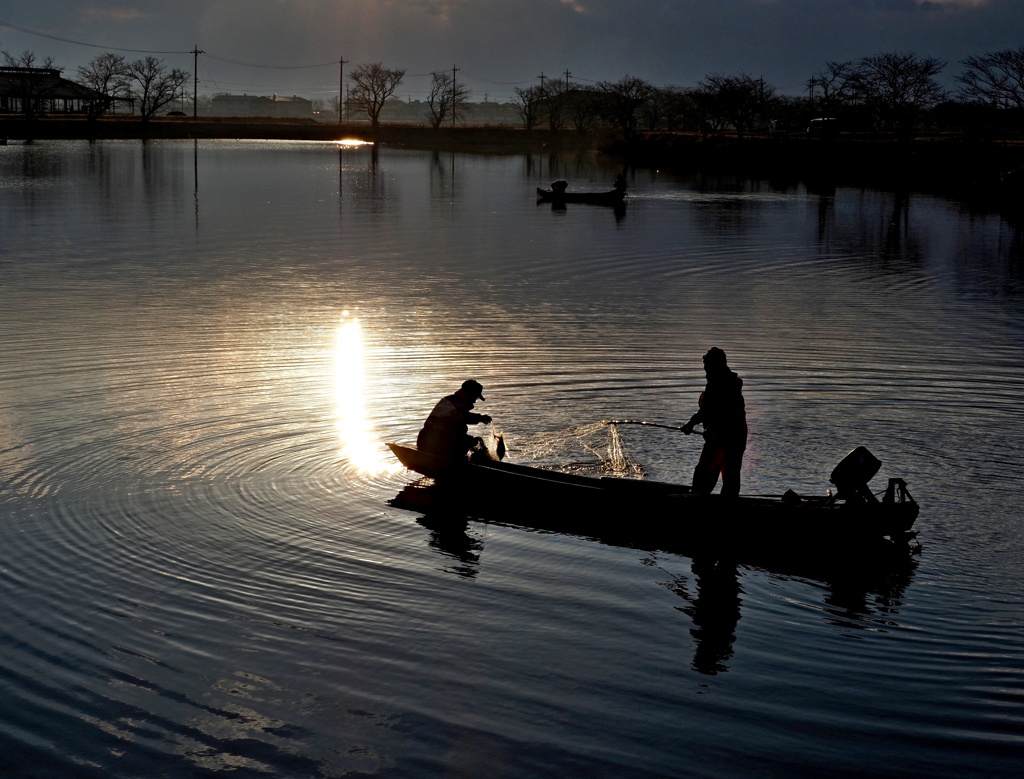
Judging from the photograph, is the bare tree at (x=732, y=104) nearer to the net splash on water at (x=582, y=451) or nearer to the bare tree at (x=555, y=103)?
the bare tree at (x=555, y=103)

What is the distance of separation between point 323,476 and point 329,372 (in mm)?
5238

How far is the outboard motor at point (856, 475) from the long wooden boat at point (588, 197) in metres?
45.3

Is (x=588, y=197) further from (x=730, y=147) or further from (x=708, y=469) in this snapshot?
(x=730, y=147)

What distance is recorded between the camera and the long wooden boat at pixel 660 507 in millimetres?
11297

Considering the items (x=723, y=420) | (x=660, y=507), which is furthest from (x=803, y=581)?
(x=723, y=420)

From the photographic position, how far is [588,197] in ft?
186

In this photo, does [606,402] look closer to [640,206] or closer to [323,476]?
[323,476]

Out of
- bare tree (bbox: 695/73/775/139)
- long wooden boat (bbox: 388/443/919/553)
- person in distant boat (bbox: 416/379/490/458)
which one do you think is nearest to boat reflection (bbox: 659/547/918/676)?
long wooden boat (bbox: 388/443/919/553)

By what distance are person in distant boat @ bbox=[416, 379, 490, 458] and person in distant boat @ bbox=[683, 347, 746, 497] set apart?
9.43 ft

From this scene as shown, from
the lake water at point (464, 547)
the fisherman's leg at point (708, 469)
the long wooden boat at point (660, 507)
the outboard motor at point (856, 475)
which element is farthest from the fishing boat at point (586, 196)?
the outboard motor at point (856, 475)

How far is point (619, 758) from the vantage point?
7.95 m

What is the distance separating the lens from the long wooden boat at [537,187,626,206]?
2189 inches

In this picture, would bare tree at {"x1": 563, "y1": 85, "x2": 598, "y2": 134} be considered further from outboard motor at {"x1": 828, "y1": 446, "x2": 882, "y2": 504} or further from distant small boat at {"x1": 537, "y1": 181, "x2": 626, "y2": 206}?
outboard motor at {"x1": 828, "y1": 446, "x2": 882, "y2": 504}

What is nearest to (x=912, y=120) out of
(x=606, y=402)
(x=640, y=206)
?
(x=640, y=206)
